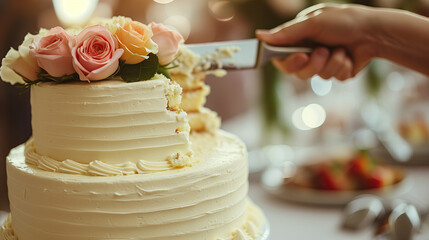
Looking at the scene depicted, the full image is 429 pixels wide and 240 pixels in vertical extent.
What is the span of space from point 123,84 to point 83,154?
9.6 inches

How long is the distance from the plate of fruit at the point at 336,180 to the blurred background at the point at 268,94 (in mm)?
285

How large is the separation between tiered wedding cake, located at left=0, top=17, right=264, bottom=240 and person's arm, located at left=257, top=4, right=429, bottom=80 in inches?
33.2

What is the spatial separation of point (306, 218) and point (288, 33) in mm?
1040

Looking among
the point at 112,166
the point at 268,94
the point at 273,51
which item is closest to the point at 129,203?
the point at 112,166

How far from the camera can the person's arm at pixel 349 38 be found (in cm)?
217

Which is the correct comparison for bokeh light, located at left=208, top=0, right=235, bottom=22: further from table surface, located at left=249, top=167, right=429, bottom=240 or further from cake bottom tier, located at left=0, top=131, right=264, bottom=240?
cake bottom tier, located at left=0, top=131, right=264, bottom=240

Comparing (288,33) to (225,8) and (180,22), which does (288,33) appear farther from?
(180,22)

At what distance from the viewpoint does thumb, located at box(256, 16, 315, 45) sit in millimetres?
2146

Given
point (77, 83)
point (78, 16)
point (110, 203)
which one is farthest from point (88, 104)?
point (78, 16)

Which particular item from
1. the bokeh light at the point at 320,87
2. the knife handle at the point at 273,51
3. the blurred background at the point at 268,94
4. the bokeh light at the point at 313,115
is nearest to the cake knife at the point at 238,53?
the knife handle at the point at 273,51

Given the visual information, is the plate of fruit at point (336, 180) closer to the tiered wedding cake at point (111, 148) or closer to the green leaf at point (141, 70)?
the tiered wedding cake at point (111, 148)

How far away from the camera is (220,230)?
1550 millimetres

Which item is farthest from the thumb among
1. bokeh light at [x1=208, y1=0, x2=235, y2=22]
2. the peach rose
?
bokeh light at [x1=208, y1=0, x2=235, y2=22]

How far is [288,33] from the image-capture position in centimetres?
216
